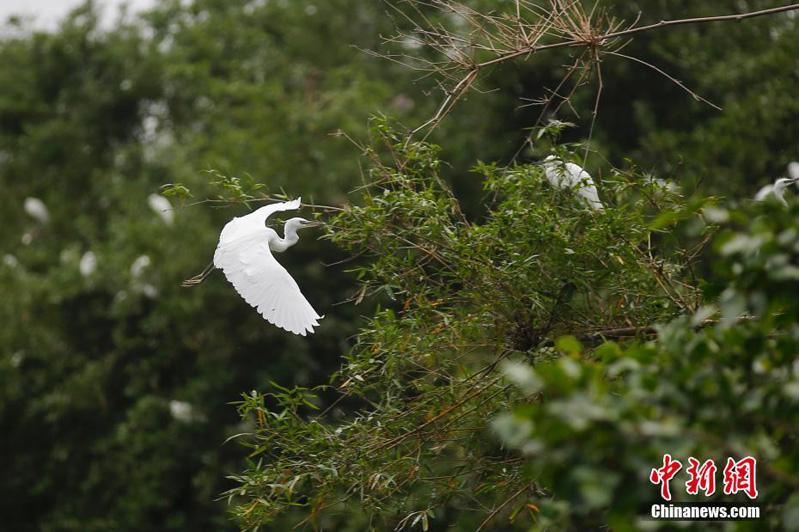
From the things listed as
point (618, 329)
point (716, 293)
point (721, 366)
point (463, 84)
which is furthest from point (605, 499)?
point (463, 84)

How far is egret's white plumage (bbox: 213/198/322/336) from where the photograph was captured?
3043 millimetres

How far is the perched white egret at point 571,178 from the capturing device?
2822 millimetres

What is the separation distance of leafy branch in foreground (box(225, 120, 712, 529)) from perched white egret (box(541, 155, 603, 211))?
3cm

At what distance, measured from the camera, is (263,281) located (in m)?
3.08

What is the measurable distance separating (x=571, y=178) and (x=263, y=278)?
1037 mm

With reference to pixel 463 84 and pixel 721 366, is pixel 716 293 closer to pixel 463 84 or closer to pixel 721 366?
pixel 721 366

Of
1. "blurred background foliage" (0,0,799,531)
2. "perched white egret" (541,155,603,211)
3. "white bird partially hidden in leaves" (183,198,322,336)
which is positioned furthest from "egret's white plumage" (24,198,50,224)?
"perched white egret" (541,155,603,211)

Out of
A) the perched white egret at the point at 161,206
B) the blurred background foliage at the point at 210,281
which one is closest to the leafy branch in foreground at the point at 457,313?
the blurred background foliage at the point at 210,281

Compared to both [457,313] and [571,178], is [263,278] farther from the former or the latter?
[571,178]

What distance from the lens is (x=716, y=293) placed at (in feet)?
6.20

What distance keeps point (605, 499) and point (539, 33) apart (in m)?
1.81

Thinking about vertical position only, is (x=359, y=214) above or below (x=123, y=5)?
above

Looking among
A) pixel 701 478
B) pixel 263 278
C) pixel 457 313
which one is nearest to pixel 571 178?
pixel 457 313

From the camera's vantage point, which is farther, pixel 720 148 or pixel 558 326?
pixel 720 148
